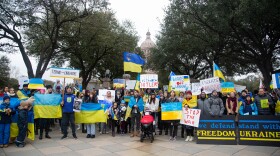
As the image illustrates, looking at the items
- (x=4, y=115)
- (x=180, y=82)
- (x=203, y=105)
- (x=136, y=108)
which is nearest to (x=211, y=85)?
(x=203, y=105)

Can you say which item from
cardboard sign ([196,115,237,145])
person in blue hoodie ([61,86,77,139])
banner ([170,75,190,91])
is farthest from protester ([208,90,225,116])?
person in blue hoodie ([61,86,77,139])

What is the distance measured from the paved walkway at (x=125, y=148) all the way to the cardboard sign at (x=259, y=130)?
268 mm

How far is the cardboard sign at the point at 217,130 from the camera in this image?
8.27 meters

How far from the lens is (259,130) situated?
26.3ft

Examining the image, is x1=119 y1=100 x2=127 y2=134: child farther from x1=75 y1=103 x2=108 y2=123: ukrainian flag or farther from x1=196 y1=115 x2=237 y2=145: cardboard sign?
x1=196 y1=115 x2=237 y2=145: cardboard sign

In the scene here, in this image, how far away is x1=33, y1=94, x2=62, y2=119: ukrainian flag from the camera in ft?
30.5

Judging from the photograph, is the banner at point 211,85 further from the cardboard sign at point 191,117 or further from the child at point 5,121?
the child at point 5,121

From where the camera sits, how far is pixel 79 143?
848 cm

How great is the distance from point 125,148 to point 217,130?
11.1 ft

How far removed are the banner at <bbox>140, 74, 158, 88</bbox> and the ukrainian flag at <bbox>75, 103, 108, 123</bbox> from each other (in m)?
3.03

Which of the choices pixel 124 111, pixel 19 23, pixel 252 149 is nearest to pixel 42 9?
pixel 19 23

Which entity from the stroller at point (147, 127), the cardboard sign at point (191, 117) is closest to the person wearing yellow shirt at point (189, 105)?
the cardboard sign at point (191, 117)

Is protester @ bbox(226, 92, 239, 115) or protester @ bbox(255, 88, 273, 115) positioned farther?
protester @ bbox(226, 92, 239, 115)

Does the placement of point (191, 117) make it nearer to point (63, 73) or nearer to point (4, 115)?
point (63, 73)
